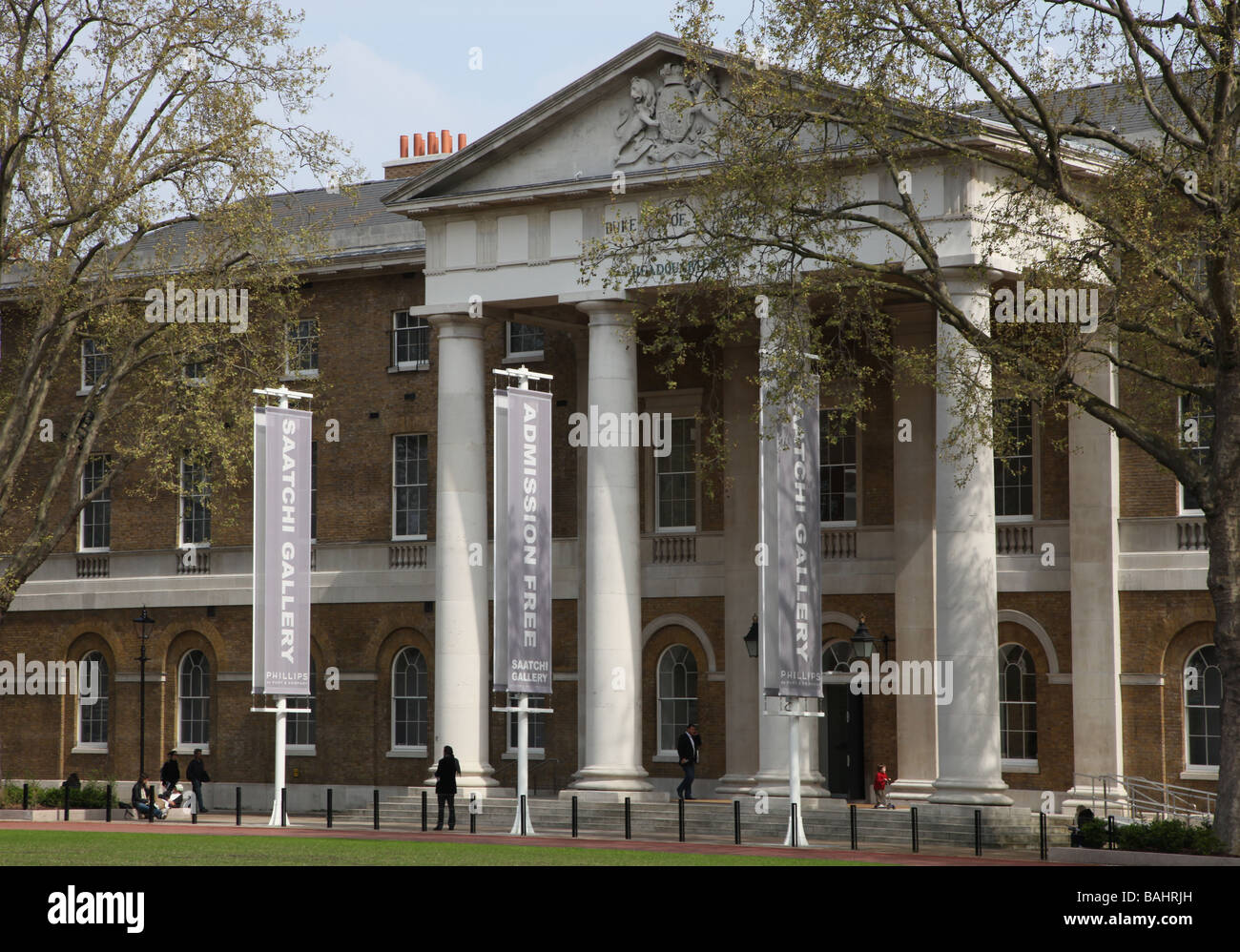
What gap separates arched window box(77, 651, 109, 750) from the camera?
50344mm

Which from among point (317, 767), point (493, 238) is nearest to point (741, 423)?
point (493, 238)

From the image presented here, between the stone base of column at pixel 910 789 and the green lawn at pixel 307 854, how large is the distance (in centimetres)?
793

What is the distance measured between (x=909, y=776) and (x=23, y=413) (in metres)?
19.3

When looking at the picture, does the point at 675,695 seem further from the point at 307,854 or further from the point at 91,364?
the point at 91,364

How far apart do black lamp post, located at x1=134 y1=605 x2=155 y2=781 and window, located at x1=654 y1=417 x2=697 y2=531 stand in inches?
517

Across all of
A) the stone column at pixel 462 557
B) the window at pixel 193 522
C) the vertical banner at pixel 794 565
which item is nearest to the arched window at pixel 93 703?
the window at pixel 193 522

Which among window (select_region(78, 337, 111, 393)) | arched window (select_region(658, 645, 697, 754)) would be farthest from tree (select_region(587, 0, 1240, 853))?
window (select_region(78, 337, 111, 393))

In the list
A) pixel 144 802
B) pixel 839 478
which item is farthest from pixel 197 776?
pixel 839 478

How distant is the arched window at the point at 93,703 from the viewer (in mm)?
50344

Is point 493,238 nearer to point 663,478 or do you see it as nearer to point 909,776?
point 663,478

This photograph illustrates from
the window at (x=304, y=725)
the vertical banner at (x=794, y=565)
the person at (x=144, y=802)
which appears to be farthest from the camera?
the window at (x=304, y=725)

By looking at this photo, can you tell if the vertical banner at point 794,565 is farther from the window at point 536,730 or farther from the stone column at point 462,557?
the window at point 536,730

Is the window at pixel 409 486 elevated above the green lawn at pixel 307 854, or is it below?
above

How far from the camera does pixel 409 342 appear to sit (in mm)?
47094
